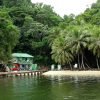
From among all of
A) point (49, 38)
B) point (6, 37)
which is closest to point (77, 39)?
point (49, 38)

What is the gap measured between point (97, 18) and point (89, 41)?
2223 centimetres

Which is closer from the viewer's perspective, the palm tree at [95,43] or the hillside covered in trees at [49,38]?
the hillside covered in trees at [49,38]

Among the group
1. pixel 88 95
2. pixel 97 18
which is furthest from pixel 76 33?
pixel 88 95

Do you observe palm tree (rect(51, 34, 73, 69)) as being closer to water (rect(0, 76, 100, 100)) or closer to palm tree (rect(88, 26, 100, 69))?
palm tree (rect(88, 26, 100, 69))

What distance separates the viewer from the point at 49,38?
89375 millimetres

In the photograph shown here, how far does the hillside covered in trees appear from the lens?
66438 mm

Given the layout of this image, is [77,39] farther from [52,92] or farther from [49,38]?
[52,92]

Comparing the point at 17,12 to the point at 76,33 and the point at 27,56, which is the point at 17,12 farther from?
the point at 76,33

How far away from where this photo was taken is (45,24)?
10344 centimetres

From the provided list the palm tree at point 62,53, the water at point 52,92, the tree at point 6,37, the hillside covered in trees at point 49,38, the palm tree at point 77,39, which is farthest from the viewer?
the palm tree at point 62,53

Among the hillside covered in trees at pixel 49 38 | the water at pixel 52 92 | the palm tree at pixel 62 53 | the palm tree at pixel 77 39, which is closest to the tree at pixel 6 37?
the hillside covered in trees at pixel 49 38

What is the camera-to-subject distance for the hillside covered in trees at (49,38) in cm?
6644

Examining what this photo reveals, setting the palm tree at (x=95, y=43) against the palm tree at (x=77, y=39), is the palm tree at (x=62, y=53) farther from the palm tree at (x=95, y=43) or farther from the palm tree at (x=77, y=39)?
the palm tree at (x=95, y=43)

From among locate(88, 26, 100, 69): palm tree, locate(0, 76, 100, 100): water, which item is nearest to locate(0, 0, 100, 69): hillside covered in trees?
locate(88, 26, 100, 69): palm tree
